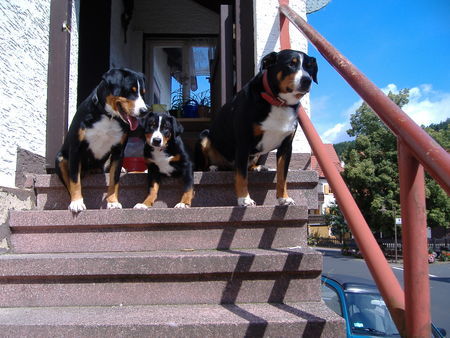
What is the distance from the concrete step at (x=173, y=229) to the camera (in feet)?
8.13

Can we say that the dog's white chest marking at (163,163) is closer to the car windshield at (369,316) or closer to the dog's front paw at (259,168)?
the dog's front paw at (259,168)

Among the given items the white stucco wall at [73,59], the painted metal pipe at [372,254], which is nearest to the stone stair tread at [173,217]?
the painted metal pipe at [372,254]

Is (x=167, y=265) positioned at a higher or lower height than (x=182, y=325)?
higher

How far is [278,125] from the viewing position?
2.62m

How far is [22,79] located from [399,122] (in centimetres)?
280

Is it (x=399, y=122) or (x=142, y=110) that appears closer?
(x=399, y=122)

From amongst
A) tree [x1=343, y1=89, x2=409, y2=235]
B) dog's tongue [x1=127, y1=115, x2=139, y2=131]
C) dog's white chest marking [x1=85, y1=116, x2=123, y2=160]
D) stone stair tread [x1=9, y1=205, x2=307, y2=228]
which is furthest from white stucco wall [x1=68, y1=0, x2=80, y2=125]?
tree [x1=343, y1=89, x2=409, y2=235]

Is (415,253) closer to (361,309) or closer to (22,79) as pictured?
(22,79)

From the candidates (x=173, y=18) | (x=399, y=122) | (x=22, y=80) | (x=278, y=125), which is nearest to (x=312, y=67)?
(x=278, y=125)

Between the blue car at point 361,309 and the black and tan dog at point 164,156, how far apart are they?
212 centimetres

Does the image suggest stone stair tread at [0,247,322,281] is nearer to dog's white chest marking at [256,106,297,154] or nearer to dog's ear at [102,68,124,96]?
dog's white chest marking at [256,106,297,154]

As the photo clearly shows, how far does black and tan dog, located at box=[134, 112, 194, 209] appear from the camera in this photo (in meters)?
2.89

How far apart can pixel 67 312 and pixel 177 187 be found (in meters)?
1.22

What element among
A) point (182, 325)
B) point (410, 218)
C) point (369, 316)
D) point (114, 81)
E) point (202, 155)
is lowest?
point (369, 316)
